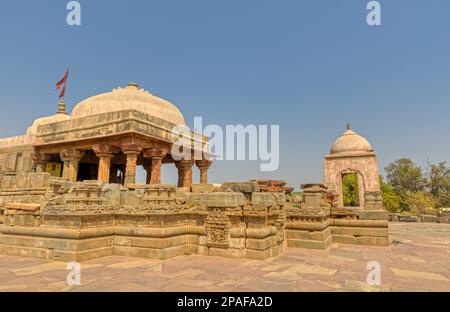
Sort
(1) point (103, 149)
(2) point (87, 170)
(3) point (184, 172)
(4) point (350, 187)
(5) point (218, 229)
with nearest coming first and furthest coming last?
1. (5) point (218, 229)
2. (1) point (103, 149)
3. (3) point (184, 172)
4. (2) point (87, 170)
5. (4) point (350, 187)

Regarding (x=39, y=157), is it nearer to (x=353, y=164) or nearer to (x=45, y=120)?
(x=45, y=120)

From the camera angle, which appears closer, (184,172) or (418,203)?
(184,172)

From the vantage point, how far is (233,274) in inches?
167

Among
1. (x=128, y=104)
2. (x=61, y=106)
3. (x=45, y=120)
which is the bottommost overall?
(x=45, y=120)

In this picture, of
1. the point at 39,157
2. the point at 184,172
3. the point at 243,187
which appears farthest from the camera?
the point at 184,172

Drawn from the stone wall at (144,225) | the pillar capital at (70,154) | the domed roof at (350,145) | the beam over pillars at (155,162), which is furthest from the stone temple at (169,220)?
the domed roof at (350,145)

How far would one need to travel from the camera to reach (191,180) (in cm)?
1827

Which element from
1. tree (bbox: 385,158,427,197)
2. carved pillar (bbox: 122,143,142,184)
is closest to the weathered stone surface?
carved pillar (bbox: 122,143,142,184)

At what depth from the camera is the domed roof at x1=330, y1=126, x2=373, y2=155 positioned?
742 inches

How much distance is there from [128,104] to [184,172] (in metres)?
5.36

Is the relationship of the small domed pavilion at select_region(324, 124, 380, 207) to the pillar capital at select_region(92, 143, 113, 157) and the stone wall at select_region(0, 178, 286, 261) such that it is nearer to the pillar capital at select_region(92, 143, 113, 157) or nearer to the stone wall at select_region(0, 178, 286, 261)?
the pillar capital at select_region(92, 143, 113, 157)

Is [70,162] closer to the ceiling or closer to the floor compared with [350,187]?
closer to the ceiling

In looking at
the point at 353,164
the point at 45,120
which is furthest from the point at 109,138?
the point at 353,164
